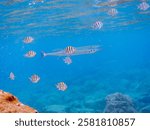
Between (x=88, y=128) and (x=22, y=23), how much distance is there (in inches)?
948

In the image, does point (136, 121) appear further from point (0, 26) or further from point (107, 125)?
point (0, 26)

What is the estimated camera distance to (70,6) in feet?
75.9

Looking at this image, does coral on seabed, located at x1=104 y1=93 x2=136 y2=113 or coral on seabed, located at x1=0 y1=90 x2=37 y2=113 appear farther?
coral on seabed, located at x1=104 y1=93 x2=136 y2=113

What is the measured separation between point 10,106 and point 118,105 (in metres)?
10.6

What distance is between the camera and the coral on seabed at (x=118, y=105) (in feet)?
48.8

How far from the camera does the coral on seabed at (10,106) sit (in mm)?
4984

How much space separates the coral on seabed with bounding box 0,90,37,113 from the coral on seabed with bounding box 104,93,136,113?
9945 mm

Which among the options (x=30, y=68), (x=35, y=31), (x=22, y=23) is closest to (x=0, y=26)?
(x=22, y=23)

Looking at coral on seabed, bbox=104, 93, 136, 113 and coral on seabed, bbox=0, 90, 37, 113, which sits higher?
coral on seabed, bbox=104, 93, 136, 113

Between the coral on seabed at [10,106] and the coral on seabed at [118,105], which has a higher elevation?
the coral on seabed at [118,105]

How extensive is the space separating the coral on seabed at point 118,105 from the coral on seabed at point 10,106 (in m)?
9.95

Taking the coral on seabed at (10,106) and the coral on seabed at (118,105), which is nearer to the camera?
the coral on seabed at (10,106)

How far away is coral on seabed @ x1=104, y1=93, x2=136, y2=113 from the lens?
14875 millimetres

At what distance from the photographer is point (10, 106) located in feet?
16.7
